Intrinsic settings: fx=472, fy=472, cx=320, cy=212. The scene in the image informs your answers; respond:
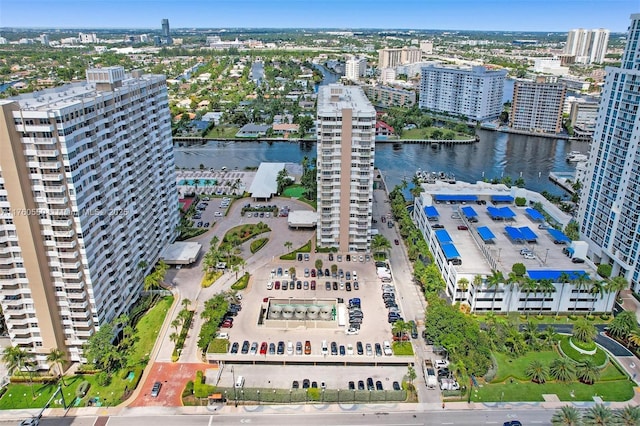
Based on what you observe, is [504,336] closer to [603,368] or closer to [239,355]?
[603,368]

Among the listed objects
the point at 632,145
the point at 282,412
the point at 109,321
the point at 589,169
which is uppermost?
the point at 632,145

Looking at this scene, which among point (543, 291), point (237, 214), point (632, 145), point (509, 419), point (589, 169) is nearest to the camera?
point (509, 419)

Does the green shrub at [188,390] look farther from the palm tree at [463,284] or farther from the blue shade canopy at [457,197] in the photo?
the blue shade canopy at [457,197]

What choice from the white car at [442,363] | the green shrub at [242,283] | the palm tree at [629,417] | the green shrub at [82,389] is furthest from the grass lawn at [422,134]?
the green shrub at [82,389]

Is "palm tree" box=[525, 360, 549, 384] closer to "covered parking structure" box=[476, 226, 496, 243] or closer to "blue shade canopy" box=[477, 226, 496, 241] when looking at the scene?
"covered parking structure" box=[476, 226, 496, 243]

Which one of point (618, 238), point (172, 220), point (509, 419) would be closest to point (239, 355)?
point (509, 419)
